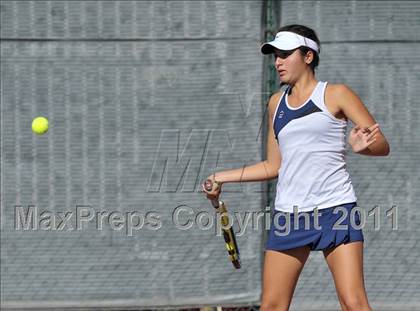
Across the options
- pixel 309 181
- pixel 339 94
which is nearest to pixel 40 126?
pixel 309 181

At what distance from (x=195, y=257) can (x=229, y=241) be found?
1069mm

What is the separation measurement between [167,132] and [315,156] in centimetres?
177

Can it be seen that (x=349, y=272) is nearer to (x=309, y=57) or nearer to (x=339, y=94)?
(x=339, y=94)

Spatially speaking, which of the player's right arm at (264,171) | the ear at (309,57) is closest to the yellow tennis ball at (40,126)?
the player's right arm at (264,171)

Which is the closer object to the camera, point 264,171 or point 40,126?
point 264,171

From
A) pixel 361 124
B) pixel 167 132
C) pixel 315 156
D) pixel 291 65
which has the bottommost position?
pixel 167 132

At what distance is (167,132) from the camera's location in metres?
5.49

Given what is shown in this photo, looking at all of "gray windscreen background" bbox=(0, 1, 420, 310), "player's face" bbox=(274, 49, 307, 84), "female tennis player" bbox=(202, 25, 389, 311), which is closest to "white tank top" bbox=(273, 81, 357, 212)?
"female tennis player" bbox=(202, 25, 389, 311)

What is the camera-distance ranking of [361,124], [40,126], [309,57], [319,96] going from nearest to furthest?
[361,124], [319,96], [309,57], [40,126]

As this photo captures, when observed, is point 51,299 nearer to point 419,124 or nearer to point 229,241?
point 229,241

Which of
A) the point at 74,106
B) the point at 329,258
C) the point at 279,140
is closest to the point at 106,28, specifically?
the point at 74,106

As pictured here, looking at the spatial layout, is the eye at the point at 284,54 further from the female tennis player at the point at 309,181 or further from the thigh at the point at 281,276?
the thigh at the point at 281,276

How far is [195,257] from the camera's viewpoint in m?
5.54

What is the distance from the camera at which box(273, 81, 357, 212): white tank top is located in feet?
12.6
